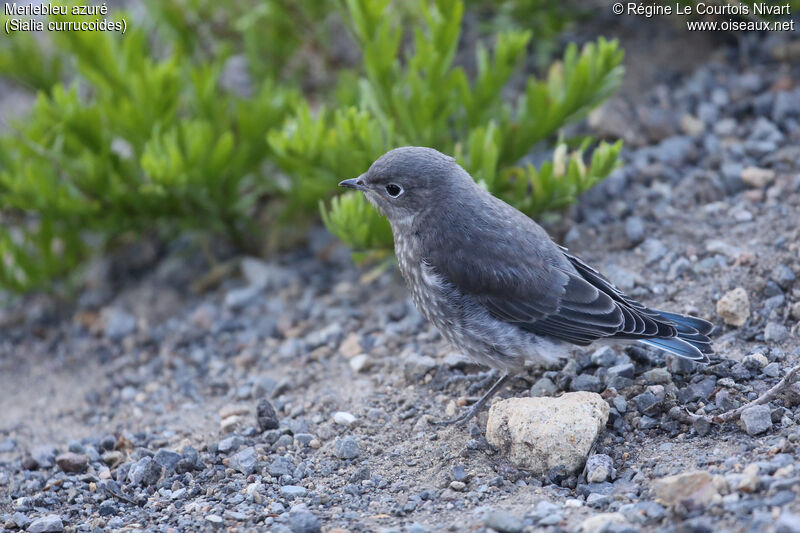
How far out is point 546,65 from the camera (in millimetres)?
6719

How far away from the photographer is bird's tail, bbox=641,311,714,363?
4211mm

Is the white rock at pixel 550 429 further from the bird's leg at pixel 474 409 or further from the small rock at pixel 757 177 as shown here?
the small rock at pixel 757 177

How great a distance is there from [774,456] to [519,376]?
163cm

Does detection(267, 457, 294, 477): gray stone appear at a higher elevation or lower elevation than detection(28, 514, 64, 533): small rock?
higher

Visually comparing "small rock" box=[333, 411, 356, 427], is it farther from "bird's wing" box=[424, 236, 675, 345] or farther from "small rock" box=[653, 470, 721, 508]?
"small rock" box=[653, 470, 721, 508]

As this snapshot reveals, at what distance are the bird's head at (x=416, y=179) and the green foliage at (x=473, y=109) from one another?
34 cm

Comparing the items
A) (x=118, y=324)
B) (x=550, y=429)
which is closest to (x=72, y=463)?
(x=118, y=324)

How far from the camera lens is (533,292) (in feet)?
14.8

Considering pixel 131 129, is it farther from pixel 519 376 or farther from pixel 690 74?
pixel 690 74

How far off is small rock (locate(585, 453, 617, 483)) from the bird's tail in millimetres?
690

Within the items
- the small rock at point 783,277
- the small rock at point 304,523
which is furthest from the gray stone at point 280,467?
the small rock at point 783,277

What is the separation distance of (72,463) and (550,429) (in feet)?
8.14

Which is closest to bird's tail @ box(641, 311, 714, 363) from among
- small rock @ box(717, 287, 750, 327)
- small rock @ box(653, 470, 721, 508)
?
small rock @ box(717, 287, 750, 327)

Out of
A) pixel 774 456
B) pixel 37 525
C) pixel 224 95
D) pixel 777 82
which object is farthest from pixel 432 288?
pixel 777 82
